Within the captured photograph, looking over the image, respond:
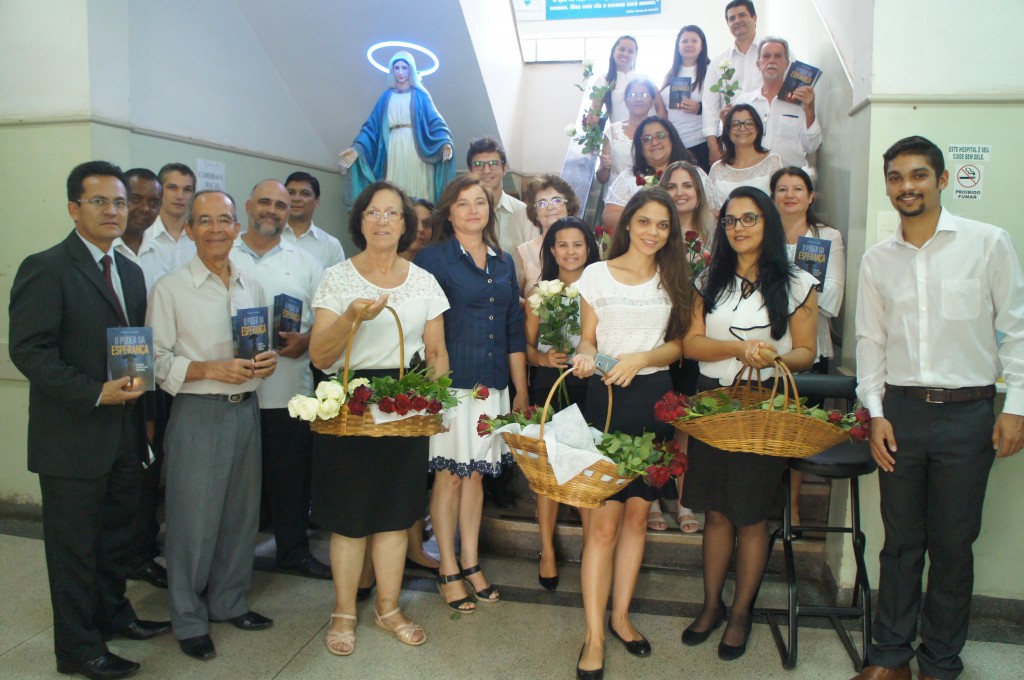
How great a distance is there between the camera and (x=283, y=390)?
3.29 m

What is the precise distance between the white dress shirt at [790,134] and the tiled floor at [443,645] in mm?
2573

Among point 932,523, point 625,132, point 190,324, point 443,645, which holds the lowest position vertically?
point 443,645

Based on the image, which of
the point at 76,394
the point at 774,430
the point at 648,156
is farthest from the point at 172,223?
the point at 774,430

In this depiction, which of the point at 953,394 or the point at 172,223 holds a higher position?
the point at 172,223

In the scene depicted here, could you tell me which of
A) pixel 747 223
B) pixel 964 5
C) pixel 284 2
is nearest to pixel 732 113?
pixel 964 5

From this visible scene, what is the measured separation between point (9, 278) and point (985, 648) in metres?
4.83

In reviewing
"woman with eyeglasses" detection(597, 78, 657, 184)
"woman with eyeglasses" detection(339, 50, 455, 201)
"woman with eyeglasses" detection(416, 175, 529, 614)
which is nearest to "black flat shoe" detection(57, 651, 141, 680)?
"woman with eyeglasses" detection(416, 175, 529, 614)

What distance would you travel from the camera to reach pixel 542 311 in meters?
2.95

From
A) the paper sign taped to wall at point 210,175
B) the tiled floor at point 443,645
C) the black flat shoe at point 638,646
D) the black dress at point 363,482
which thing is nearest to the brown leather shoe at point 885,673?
the tiled floor at point 443,645

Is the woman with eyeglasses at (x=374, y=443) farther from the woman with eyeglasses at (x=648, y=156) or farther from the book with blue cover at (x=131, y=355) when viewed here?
the woman with eyeglasses at (x=648, y=156)

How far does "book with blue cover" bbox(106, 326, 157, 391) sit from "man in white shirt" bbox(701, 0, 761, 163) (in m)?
3.68

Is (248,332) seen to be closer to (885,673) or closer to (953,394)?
(953,394)

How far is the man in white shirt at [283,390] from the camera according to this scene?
331 cm

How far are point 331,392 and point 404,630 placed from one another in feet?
3.55
